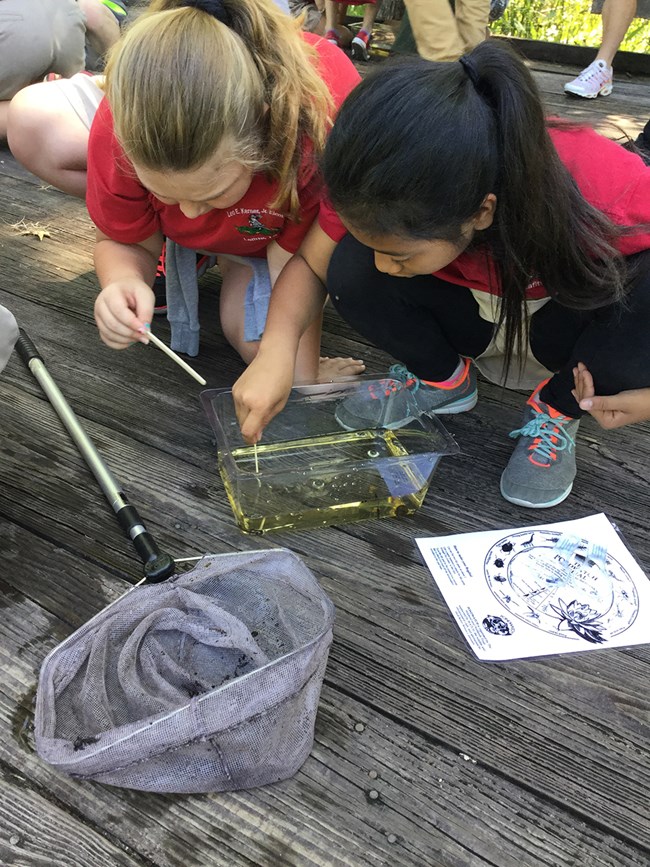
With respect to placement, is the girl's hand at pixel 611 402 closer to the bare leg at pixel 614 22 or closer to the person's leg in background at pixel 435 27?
the person's leg in background at pixel 435 27

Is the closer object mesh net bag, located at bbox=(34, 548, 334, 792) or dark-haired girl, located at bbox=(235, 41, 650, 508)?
mesh net bag, located at bbox=(34, 548, 334, 792)

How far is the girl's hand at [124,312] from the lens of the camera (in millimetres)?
1076

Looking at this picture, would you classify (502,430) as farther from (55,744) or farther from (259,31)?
(55,744)

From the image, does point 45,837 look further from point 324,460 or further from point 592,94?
point 592,94

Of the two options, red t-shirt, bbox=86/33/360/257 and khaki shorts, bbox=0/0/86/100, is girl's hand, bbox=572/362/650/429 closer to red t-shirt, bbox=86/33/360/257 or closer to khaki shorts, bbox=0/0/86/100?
red t-shirt, bbox=86/33/360/257

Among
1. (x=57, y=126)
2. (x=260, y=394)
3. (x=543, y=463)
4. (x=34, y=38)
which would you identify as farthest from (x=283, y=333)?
(x=34, y=38)

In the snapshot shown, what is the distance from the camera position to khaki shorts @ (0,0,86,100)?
200 centimetres

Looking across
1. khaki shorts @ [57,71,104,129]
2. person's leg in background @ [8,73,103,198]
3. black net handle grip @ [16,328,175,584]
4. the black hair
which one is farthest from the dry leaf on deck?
the black hair

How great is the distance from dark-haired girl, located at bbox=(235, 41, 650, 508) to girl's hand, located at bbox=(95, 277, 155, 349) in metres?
0.18

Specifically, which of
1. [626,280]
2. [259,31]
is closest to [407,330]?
[626,280]

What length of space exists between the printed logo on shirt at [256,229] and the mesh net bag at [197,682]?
0.60 metres

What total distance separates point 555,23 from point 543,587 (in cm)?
397

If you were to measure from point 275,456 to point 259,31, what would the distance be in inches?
24.1

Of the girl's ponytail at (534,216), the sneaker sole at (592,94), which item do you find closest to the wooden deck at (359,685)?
the girl's ponytail at (534,216)
